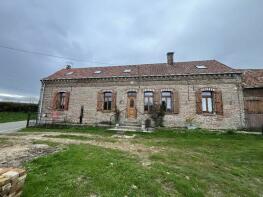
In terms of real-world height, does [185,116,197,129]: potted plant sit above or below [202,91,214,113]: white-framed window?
below

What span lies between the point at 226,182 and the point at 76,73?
51.6 feet

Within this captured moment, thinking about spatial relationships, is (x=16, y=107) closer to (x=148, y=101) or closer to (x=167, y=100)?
(x=148, y=101)

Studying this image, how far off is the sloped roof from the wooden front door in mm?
8652

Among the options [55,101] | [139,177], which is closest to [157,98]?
[55,101]

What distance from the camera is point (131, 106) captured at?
1374cm

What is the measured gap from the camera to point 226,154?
249 inches

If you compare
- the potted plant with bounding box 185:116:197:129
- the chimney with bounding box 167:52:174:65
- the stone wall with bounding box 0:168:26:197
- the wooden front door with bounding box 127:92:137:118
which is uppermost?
the chimney with bounding box 167:52:174:65

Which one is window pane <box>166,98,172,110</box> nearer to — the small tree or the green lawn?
the small tree

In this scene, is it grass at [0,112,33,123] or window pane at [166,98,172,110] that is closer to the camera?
window pane at [166,98,172,110]

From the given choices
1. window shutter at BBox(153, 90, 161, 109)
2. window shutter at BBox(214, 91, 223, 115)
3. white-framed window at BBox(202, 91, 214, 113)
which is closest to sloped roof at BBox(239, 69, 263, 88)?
window shutter at BBox(214, 91, 223, 115)

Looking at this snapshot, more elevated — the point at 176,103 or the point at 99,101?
the point at 99,101

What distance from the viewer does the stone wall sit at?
80.7 inches

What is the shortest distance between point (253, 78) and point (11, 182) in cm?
1651

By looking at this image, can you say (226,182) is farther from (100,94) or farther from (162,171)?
(100,94)
